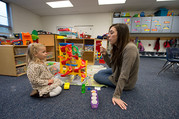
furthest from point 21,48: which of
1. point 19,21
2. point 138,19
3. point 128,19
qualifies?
point 138,19

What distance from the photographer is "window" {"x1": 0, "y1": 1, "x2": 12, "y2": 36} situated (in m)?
3.59

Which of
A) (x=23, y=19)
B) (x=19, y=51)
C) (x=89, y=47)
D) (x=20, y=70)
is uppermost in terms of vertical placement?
(x=23, y=19)

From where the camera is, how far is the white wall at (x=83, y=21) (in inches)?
200

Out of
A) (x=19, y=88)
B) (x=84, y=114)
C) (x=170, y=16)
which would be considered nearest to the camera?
(x=84, y=114)

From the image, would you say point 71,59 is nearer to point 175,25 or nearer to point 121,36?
point 121,36

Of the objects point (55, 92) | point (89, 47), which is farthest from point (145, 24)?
point (55, 92)

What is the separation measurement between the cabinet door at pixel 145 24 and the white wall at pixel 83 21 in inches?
68.0

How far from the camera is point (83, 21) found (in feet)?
17.5

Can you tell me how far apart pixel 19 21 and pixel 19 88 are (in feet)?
15.1

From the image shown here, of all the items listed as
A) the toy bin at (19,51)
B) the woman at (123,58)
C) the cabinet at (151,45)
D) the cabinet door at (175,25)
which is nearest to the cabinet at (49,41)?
the toy bin at (19,51)

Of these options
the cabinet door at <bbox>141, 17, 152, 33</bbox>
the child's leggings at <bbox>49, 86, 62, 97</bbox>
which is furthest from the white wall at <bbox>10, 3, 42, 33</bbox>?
the cabinet door at <bbox>141, 17, 152, 33</bbox>

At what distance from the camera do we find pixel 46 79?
3.71ft

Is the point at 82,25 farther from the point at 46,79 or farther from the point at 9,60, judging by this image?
the point at 46,79

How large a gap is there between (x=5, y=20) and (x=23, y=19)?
90cm
